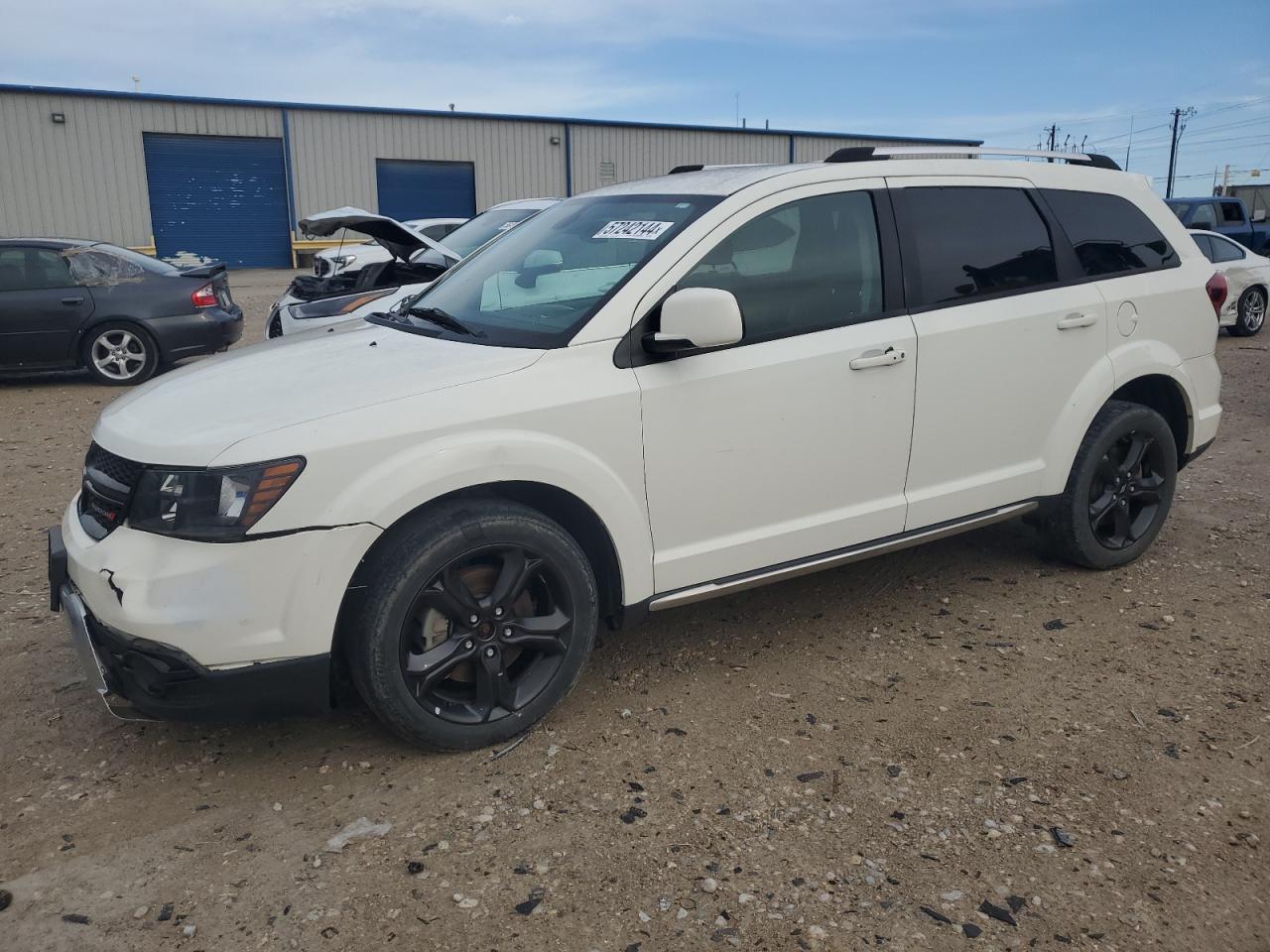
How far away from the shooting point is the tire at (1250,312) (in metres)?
13.8

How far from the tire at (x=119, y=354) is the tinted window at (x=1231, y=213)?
19159mm

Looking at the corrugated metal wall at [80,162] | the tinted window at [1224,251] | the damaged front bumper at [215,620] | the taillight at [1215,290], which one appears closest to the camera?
the damaged front bumper at [215,620]

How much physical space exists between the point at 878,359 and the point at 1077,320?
3.74 ft

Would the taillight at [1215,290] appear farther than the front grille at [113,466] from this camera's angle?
Yes

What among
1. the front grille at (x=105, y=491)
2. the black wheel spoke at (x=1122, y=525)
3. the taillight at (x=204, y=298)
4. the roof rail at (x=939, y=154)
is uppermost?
the roof rail at (x=939, y=154)

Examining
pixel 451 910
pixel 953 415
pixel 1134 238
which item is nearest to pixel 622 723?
pixel 451 910

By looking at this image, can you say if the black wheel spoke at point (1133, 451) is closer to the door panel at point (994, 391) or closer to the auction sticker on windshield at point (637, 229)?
the door panel at point (994, 391)

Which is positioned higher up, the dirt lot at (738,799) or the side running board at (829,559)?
the side running board at (829,559)

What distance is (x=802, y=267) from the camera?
151 inches

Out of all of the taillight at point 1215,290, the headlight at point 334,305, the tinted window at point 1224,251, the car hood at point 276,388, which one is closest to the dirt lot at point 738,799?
the car hood at point 276,388

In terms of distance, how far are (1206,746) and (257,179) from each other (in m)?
29.5

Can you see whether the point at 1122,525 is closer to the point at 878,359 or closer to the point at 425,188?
the point at 878,359

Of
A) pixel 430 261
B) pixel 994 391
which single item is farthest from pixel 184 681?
pixel 430 261

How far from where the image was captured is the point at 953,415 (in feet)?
13.6
